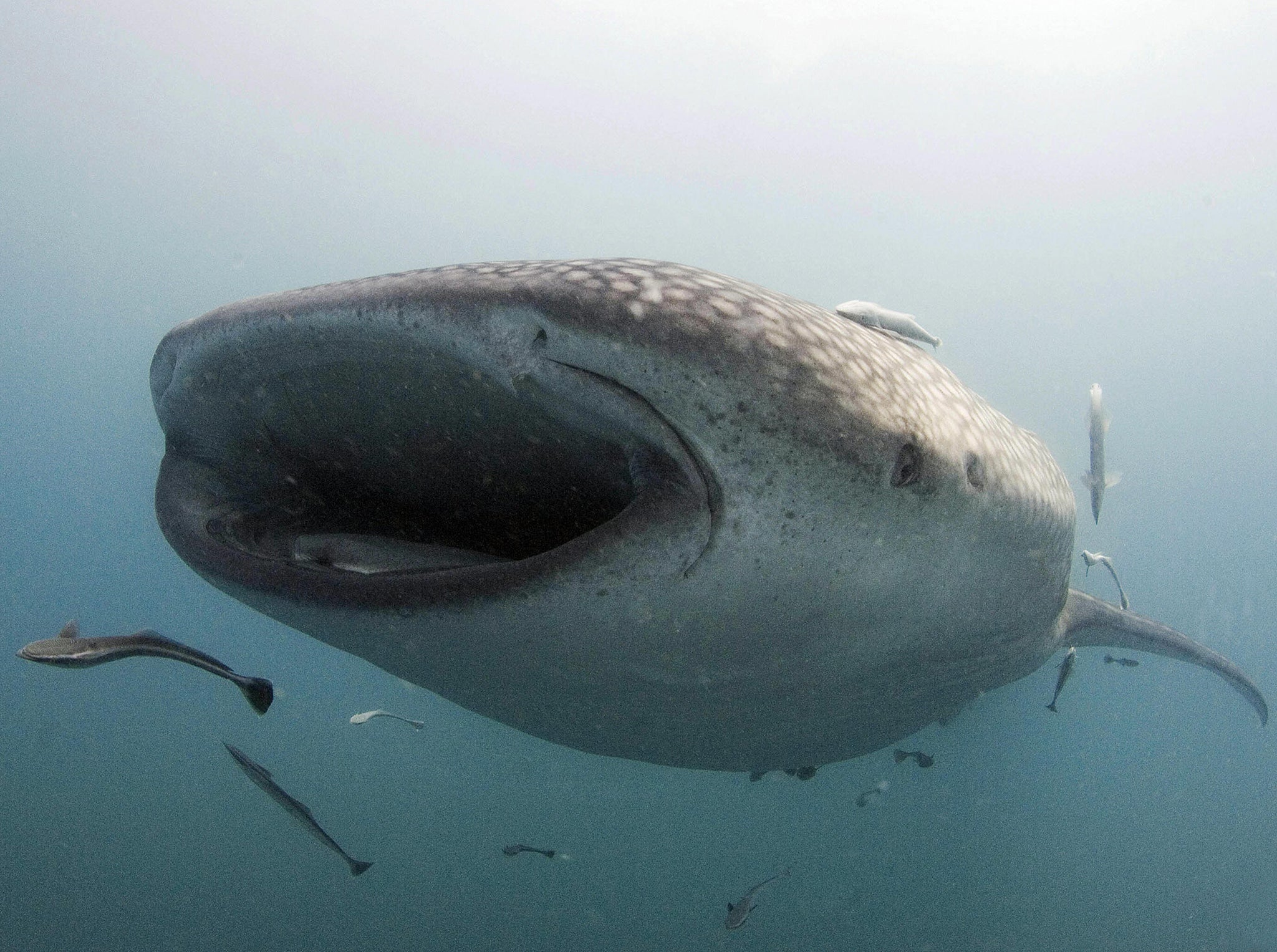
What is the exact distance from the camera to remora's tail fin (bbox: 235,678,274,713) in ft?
6.14

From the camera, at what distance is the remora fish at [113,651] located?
2.28 metres

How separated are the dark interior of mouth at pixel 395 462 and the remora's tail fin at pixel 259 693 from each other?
35 centimetres

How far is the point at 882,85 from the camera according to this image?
36781 mm

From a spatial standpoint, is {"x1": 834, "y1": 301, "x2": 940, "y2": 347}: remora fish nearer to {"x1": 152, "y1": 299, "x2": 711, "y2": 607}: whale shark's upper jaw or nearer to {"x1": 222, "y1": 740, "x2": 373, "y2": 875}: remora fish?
{"x1": 152, "y1": 299, "x2": 711, "y2": 607}: whale shark's upper jaw

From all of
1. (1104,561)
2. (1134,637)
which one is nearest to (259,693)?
(1134,637)

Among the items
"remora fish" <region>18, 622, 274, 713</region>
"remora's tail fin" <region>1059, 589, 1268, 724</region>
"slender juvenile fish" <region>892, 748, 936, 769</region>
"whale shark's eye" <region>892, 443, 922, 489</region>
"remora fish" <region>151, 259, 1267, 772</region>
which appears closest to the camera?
"remora fish" <region>151, 259, 1267, 772</region>

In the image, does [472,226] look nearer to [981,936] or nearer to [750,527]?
[981,936]

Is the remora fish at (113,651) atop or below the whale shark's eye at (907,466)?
below

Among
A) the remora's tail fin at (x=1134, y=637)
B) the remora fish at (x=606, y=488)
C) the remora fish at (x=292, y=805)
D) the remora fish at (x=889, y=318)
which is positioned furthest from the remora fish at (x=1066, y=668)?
the remora fish at (x=292, y=805)

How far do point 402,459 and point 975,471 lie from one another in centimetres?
152

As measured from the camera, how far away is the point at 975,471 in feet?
5.91

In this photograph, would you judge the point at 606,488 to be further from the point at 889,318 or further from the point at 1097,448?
the point at 1097,448

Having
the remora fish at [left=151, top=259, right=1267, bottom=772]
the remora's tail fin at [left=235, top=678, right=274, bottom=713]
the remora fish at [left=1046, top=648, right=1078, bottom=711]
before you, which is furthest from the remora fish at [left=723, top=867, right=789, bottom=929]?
the remora's tail fin at [left=235, top=678, right=274, bottom=713]

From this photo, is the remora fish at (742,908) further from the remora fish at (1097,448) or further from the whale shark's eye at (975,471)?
the whale shark's eye at (975,471)
